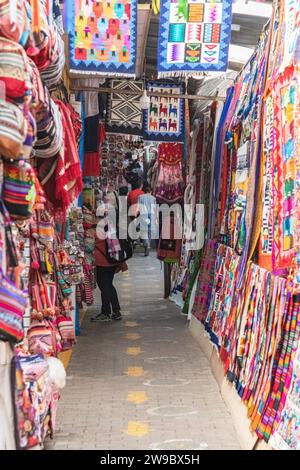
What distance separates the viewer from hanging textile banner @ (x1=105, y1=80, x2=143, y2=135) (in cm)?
873

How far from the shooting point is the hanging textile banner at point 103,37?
611 centimetres

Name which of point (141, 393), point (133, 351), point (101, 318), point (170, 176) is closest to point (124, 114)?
point (170, 176)

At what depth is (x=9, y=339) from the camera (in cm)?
276

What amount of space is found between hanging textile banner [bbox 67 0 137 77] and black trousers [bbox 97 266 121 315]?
3375 millimetres

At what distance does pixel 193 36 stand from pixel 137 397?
3249 mm

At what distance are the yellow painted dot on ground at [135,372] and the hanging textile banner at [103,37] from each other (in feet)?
9.17

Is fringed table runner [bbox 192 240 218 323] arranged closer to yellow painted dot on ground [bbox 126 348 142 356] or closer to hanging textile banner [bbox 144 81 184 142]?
yellow painted dot on ground [bbox 126 348 142 356]

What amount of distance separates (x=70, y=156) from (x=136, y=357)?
3168mm

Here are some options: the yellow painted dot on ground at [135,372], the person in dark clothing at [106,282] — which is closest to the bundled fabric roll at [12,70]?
the yellow painted dot on ground at [135,372]

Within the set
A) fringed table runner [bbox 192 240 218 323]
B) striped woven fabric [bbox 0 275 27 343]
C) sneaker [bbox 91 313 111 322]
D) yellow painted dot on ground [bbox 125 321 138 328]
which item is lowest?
yellow painted dot on ground [bbox 125 321 138 328]

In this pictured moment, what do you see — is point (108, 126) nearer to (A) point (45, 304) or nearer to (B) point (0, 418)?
(A) point (45, 304)

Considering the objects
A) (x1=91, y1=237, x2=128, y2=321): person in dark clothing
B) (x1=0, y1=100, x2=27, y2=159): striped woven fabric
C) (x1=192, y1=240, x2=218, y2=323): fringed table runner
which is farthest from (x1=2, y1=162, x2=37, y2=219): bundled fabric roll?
(x1=91, y1=237, x2=128, y2=321): person in dark clothing

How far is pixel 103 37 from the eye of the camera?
6.18m

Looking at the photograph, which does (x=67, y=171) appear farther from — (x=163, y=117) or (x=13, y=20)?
(x=163, y=117)
